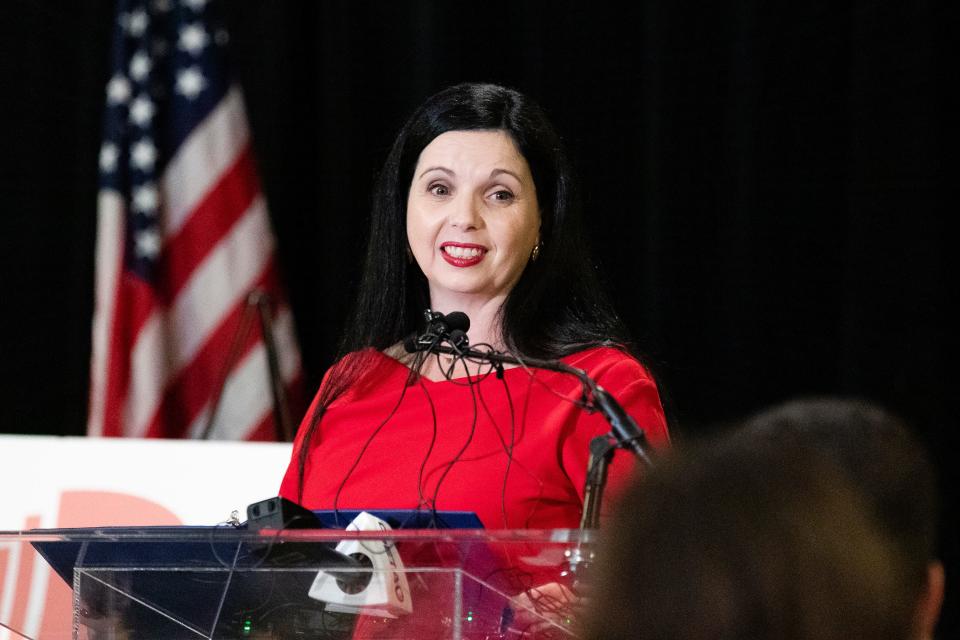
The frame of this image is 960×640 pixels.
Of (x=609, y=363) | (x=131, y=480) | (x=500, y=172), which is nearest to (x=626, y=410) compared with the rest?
(x=609, y=363)

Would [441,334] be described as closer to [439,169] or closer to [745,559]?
[439,169]

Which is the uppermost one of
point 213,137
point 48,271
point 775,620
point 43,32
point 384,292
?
point 43,32

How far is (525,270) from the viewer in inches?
100

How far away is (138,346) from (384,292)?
5.58 ft

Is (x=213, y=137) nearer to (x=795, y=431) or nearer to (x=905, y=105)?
(x=905, y=105)

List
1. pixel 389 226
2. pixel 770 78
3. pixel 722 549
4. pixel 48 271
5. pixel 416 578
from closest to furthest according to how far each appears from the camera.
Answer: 1. pixel 722 549
2. pixel 416 578
3. pixel 389 226
4. pixel 770 78
5. pixel 48 271

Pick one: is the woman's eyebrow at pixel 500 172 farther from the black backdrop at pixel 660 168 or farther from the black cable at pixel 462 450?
the black backdrop at pixel 660 168

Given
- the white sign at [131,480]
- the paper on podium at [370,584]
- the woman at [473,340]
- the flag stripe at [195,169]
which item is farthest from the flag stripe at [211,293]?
the paper on podium at [370,584]

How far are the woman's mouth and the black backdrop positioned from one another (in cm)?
117

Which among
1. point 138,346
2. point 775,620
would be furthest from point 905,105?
point 775,620

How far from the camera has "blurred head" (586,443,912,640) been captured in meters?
0.68

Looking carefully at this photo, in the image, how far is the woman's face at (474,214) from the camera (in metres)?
2.45

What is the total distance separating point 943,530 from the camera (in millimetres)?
3551

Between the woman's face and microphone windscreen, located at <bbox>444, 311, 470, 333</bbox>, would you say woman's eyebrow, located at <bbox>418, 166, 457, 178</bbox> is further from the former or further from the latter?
microphone windscreen, located at <bbox>444, 311, 470, 333</bbox>
